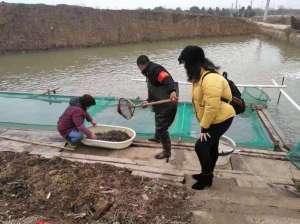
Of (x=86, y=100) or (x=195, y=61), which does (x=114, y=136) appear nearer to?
(x=86, y=100)

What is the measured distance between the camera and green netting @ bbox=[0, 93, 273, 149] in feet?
17.7

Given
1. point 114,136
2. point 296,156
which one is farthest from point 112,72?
point 296,156

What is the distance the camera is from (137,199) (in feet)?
9.18

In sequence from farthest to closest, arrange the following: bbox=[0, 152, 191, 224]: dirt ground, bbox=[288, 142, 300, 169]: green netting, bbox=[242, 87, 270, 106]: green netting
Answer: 1. bbox=[242, 87, 270, 106]: green netting
2. bbox=[288, 142, 300, 169]: green netting
3. bbox=[0, 152, 191, 224]: dirt ground

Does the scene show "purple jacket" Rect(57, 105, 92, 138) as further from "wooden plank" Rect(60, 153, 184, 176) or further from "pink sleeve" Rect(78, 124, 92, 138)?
"wooden plank" Rect(60, 153, 184, 176)

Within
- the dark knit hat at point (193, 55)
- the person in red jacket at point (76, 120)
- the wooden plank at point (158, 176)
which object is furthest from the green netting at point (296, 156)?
the person in red jacket at point (76, 120)

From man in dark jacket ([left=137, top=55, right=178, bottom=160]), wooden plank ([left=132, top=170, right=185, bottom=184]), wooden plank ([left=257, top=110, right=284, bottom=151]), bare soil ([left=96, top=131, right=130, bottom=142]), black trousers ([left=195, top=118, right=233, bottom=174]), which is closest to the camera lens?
black trousers ([left=195, top=118, right=233, bottom=174])

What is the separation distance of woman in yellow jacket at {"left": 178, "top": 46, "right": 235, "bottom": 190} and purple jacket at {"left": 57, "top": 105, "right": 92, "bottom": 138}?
206 centimetres

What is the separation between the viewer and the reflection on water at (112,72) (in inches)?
383

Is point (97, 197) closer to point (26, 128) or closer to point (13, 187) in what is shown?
point (13, 187)

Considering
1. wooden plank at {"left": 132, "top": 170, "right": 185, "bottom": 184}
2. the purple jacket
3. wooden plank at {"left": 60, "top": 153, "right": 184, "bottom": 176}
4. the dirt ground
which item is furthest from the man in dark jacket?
the purple jacket

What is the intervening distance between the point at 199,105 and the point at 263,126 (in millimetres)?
3673

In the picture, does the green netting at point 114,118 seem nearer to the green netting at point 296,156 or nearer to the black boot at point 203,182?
the green netting at point 296,156

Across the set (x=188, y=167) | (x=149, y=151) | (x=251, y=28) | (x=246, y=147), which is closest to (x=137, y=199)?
(x=188, y=167)
